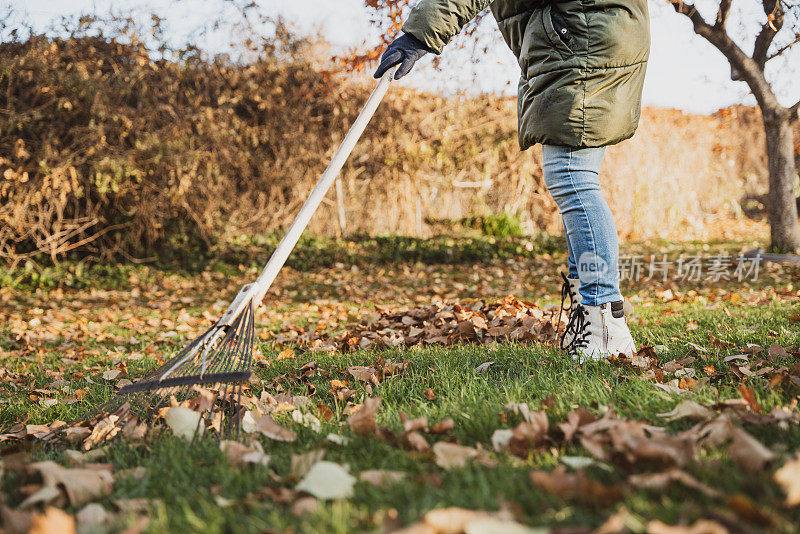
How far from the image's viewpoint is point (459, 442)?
1.44 metres

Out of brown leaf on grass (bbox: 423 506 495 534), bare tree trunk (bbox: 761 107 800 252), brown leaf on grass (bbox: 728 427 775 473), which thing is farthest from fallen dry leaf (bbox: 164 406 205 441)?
bare tree trunk (bbox: 761 107 800 252)

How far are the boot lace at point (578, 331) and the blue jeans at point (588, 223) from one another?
6cm

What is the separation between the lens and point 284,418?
1774mm

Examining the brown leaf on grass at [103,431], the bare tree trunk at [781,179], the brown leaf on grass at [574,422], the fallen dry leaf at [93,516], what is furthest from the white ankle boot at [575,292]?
the bare tree trunk at [781,179]

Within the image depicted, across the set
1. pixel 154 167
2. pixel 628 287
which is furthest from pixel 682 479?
pixel 154 167

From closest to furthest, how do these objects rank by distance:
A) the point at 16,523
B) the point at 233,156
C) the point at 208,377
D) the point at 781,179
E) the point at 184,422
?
1. the point at 16,523
2. the point at 184,422
3. the point at 208,377
4. the point at 781,179
5. the point at 233,156

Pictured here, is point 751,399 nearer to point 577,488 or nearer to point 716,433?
point 716,433

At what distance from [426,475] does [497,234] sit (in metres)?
8.64

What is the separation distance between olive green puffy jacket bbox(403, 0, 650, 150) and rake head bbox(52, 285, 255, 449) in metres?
1.23

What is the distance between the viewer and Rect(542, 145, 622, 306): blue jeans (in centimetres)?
222

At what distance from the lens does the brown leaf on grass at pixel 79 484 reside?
123cm

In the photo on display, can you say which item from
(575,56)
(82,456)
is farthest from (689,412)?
(82,456)

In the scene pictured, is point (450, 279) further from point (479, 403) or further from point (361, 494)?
point (361, 494)

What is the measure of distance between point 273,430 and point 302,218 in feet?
2.52
